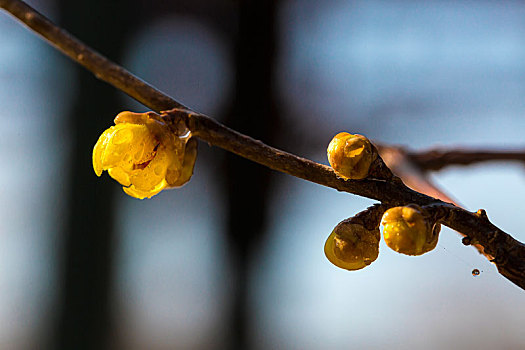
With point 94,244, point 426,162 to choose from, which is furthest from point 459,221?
point 94,244

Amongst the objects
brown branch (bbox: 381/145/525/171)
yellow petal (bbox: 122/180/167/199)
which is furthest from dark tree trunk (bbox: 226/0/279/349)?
yellow petal (bbox: 122/180/167/199)

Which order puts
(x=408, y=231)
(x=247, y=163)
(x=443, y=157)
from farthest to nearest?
(x=247, y=163) < (x=443, y=157) < (x=408, y=231)

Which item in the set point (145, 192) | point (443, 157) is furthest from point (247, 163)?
point (145, 192)

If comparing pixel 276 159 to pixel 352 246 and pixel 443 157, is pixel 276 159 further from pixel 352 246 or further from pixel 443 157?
pixel 443 157

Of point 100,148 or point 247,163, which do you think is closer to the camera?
point 100,148

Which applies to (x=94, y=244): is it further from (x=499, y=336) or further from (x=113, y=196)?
(x=499, y=336)

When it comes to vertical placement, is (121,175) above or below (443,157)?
below

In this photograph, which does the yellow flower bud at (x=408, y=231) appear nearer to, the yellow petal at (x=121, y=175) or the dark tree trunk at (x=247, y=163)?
the yellow petal at (x=121, y=175)

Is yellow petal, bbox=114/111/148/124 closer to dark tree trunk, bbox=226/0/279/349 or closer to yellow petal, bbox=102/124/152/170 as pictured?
yellow petal, bbox=102/124/152/170
